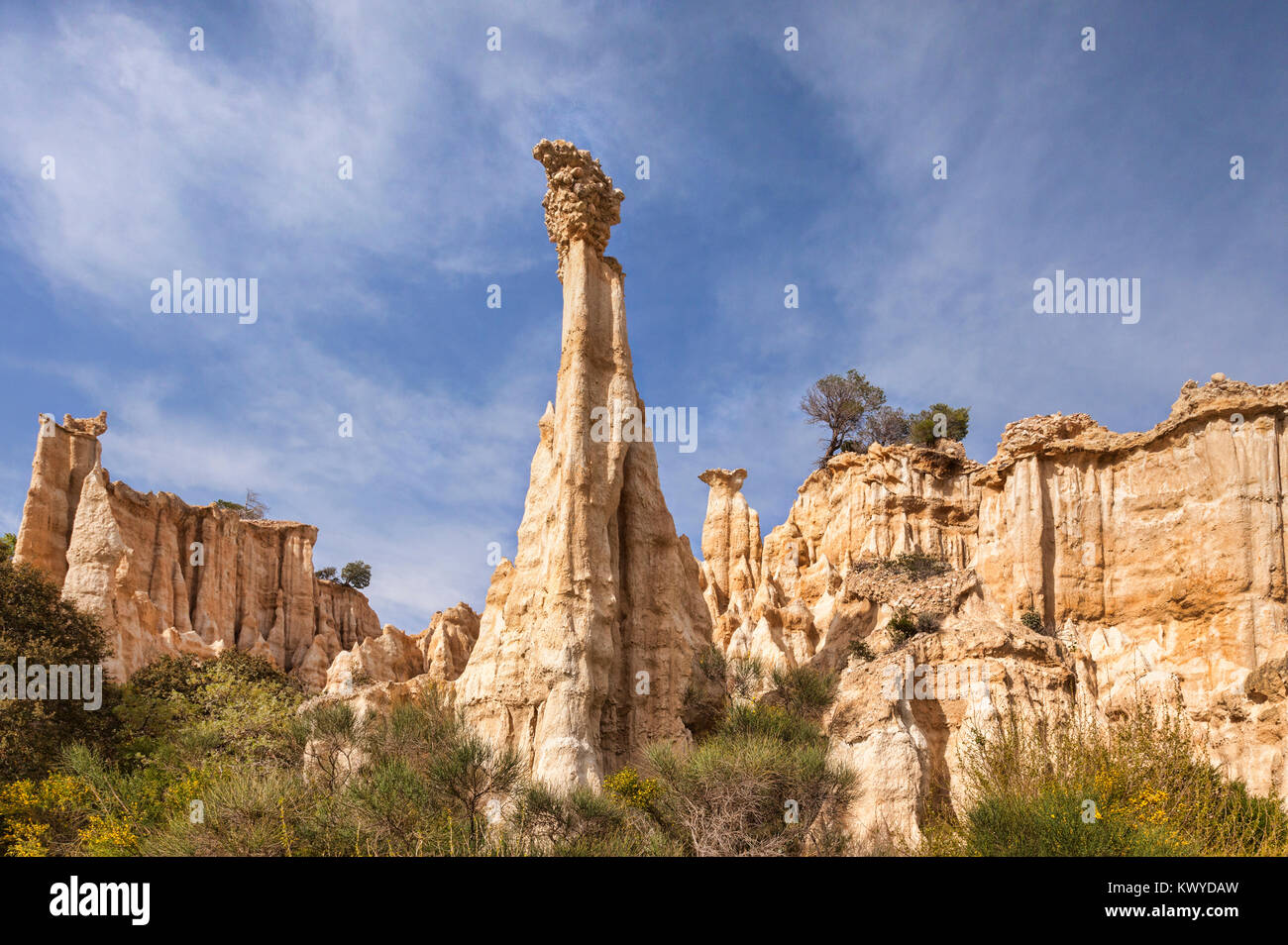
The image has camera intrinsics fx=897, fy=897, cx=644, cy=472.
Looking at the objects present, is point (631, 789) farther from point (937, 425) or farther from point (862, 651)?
point (937, 425)

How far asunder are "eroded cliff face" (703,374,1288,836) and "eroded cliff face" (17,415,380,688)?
24166 mm

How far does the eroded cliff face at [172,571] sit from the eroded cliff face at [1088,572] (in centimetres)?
2417

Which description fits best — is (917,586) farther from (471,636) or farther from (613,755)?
(471,636)

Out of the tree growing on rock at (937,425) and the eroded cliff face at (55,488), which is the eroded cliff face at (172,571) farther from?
the tree growing on rock at (937,425)

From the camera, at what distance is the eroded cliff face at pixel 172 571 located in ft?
115

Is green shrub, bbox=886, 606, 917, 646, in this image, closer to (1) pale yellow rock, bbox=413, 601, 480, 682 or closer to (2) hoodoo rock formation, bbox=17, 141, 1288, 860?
(2) hoodoo rock formation, bbox=17, 141, 1288, 860

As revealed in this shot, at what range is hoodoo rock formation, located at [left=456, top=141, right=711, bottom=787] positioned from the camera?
68.1 ft

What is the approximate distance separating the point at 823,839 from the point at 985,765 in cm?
403

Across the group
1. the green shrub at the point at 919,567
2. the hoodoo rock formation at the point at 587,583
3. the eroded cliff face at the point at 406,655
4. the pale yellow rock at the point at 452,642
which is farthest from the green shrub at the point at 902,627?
the pale yellow rock at the point at 452,642

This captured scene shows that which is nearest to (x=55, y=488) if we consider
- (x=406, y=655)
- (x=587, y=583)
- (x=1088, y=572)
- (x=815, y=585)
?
(x=406, y=655)

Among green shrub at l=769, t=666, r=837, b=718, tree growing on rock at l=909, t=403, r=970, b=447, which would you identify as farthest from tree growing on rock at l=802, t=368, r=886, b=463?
green shrub at l=769, t=666, r=837, b=718

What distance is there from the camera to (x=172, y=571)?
4941cm
